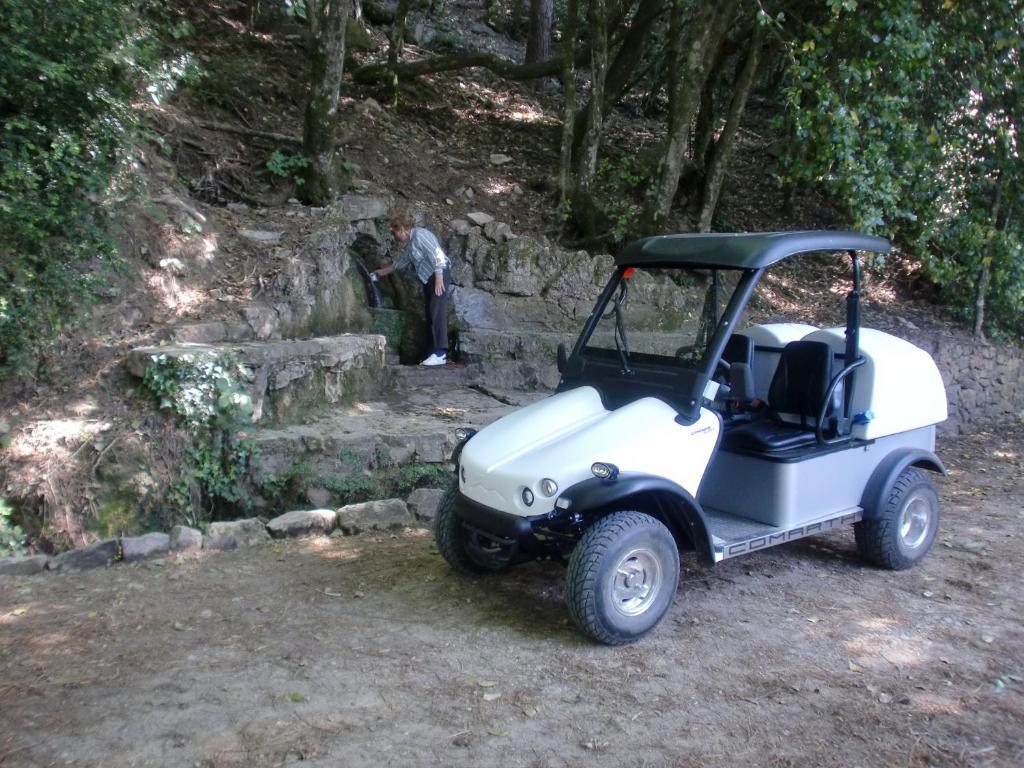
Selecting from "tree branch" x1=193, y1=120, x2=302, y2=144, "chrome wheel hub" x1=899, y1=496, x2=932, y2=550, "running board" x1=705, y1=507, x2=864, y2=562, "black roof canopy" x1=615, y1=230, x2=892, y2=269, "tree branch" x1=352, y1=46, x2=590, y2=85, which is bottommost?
"chrome wheel hub" x1=899, y1=496, x2=932, y2=550

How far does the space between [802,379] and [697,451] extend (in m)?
1.15

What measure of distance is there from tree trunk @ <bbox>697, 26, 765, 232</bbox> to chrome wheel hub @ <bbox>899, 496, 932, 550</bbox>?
6.56 meters

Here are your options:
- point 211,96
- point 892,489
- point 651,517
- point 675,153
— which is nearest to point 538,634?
point 651,517

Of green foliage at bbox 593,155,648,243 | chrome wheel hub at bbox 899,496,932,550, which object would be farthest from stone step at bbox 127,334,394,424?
chrome wheel hub at bbox 899,496,932,550

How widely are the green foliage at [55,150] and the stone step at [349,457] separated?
1.97 metres

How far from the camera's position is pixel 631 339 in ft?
16.4

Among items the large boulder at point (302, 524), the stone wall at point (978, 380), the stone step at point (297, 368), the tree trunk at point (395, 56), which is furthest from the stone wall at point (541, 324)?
the tree trunk at point (395, 56)

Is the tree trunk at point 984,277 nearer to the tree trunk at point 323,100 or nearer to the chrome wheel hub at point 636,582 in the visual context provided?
the tree trunk at point 323,100

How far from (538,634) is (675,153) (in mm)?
7684

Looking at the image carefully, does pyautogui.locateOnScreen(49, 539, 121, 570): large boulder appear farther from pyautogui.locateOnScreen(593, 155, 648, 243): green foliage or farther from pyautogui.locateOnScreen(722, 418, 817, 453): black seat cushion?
pyautogui.locateOnScreen(593, 155, 648, 243): green foliage

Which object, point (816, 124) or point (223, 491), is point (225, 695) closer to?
point (223, 491)

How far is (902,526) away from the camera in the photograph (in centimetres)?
529

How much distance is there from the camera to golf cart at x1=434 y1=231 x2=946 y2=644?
405 centimetres

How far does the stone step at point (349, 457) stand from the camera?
6.77m
